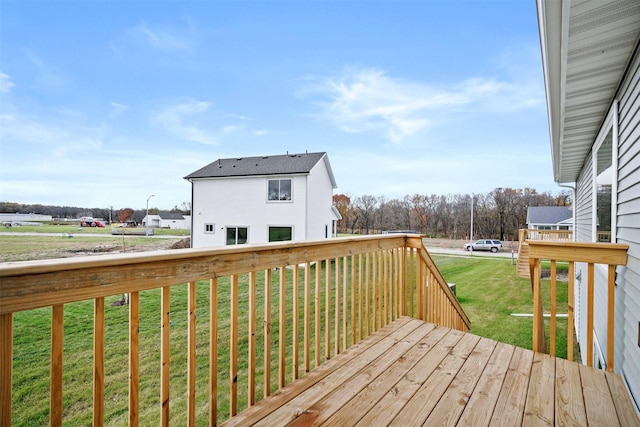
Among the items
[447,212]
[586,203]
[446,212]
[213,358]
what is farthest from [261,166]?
[447,212]


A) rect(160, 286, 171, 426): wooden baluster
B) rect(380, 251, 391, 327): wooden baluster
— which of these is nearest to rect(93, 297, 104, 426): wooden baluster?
rect(160, 286, 171, 426): wooden baluster

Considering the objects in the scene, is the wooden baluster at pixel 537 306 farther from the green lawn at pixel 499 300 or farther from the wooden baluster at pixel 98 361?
the green lawn at pixel 499 300

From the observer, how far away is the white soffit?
173 centimetres

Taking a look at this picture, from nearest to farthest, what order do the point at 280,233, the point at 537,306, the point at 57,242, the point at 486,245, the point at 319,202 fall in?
the point at 537,306, the point at 57,242, the point at 280,233, the point at 319,202, the point at 486,245

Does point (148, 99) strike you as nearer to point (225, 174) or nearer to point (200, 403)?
point (225, 174)

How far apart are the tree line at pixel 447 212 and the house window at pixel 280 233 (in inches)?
297

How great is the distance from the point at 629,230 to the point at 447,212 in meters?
23.2

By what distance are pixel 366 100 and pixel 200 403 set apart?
14.4m

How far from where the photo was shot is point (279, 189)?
13.0m

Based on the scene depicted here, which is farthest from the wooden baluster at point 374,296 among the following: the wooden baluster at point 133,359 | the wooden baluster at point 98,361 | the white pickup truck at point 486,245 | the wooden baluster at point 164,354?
the white pickup truck at point 486,245

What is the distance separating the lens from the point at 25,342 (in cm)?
438

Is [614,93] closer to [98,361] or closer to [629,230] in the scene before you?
[629,230]

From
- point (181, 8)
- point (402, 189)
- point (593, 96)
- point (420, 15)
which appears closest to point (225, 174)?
point (181, 8)

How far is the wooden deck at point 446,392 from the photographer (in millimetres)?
1653
